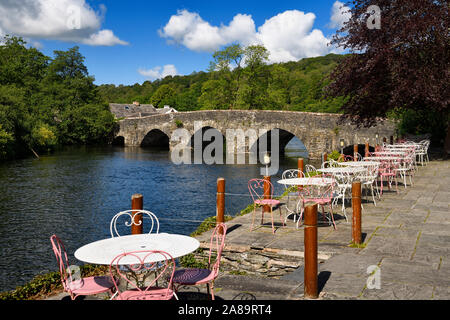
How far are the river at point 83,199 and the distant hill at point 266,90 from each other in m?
5.67

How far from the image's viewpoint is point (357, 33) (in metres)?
14.2

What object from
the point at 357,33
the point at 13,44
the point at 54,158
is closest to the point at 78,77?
the point at 13,44

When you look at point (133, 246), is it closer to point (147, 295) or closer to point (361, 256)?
point (147, 295)

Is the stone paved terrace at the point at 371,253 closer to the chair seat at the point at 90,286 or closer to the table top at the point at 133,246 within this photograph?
the table top at the point at 133,246

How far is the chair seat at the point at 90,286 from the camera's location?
3318 mm

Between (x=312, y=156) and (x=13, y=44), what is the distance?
31091 millimetres

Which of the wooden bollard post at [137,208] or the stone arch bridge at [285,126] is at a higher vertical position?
the stone arch bridge at [285,126]

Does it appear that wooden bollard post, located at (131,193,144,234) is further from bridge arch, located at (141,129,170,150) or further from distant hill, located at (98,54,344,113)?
bridge arch, located at (141,129,170,150)

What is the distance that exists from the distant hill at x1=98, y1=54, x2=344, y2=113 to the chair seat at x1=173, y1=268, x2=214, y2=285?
471 inches

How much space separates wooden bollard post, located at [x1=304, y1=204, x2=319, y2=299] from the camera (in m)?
3.76

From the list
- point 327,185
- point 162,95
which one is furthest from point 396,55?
point 162,95

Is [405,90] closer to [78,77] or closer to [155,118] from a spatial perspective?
[155,118]

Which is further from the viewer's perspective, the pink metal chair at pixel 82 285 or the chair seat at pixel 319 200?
the chair seat at pixel 319 200

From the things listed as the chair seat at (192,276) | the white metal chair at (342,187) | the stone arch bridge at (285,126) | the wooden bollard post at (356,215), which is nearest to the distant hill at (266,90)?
the stone arch bridge at (285,126)
